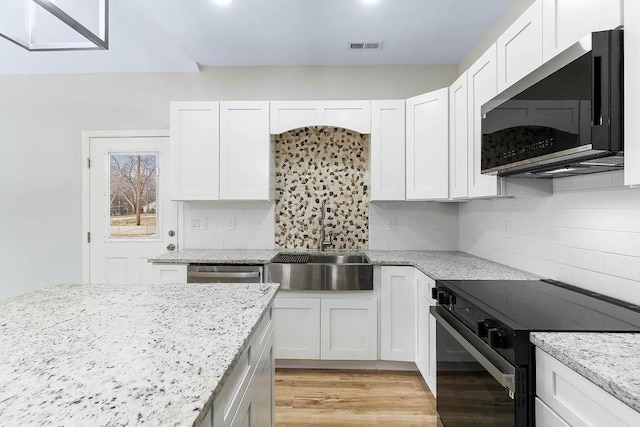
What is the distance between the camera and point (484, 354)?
4.44 ft

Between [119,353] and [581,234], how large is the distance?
2009 millimetres

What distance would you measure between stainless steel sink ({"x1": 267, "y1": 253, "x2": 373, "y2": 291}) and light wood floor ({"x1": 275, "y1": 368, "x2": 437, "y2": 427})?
0.68 m

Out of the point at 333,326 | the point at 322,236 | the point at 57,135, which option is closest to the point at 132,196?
the point at 57,135

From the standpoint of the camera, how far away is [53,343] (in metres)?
0.94

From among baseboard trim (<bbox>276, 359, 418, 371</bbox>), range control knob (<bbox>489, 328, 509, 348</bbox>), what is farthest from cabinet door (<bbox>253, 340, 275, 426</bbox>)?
baseboard trim (<bbox>276, 359, 418, 371</bbox>)

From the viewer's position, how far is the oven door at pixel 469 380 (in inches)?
48.2

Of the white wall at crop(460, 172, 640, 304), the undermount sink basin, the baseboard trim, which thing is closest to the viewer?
the white wall at crop(460, 172, 640, 304)

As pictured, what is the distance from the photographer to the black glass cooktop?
1.20 m

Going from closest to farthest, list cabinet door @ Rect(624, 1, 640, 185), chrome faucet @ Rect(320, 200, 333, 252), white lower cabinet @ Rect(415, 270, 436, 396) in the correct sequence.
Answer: cabinet door @ Rect(624, 1, 640, 185) < white lower cabinet @ Rect(415, 270, 436, 396) < chrome faucet @ Rect(320, 200, 333, 252)

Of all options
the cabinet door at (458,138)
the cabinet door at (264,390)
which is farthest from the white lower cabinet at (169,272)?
the cabinet door at (458,138)

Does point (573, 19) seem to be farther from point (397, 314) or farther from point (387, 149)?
A: point (397, 314)

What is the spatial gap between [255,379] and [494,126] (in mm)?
1577

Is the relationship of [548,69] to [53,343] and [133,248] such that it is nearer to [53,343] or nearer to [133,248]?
[53,343]

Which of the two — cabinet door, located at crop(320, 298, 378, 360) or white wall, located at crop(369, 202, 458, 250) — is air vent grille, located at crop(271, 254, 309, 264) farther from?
white wall, located at crop(369, 202, 458, 250)
